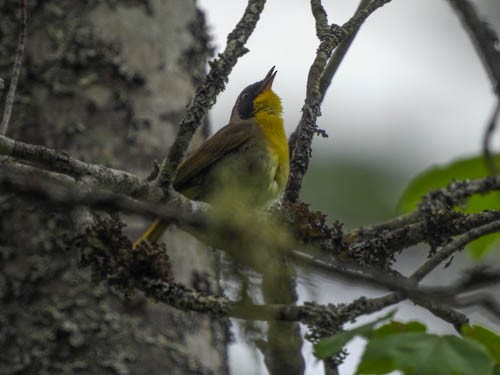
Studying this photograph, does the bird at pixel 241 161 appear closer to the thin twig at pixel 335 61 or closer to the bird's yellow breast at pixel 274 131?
the bird's yellow breast at pixel 274 131

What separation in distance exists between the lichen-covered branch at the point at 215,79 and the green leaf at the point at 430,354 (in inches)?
43.7

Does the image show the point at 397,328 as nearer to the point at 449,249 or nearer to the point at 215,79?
the point at 449,249

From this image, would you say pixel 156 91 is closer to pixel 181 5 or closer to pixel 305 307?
pixel 181 5

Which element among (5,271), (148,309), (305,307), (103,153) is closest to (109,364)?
(148,309)

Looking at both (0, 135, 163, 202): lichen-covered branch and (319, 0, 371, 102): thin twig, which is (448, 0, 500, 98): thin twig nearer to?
(0, 135, 163, 202): lichen-covered branch

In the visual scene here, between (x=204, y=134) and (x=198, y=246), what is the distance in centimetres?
114

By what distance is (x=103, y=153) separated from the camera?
4.30 meters

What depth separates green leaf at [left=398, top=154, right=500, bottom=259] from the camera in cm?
336

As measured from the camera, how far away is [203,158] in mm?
4984

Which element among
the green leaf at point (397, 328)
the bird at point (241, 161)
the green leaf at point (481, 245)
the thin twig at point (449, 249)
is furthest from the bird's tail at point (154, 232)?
the green leaf at point (397, 328)

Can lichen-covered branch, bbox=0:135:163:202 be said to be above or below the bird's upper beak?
below

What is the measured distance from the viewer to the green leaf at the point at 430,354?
5.80 ft

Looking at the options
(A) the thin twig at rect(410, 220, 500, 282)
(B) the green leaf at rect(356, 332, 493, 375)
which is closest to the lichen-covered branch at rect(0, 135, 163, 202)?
(A) the thin twig at rect(410, 220, 500, 282)

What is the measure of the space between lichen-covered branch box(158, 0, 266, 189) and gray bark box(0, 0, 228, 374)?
3.28ft
